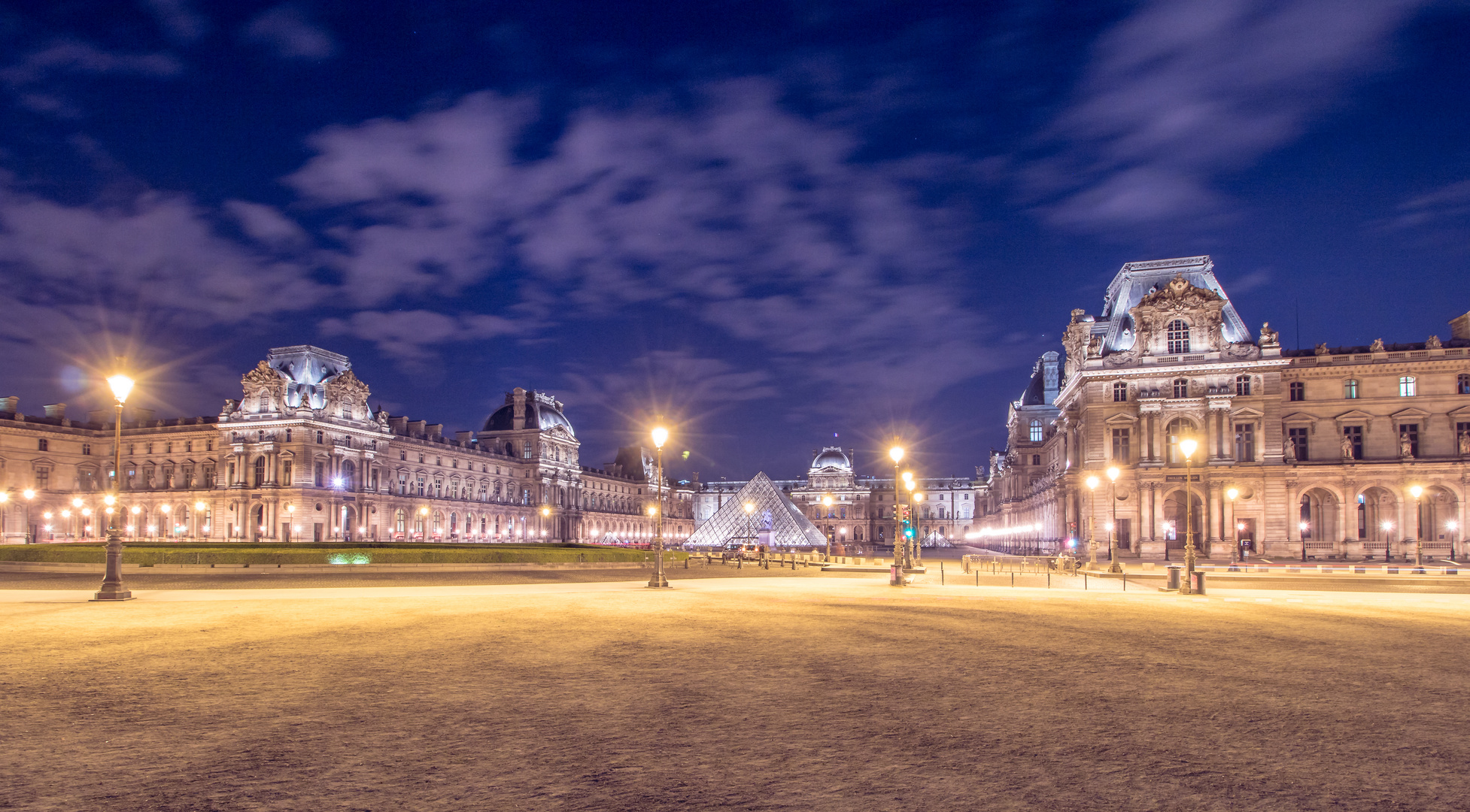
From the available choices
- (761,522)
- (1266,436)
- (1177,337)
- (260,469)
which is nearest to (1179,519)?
(1266,436)

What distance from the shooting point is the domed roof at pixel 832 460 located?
161250 millimetres

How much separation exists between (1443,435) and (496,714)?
6551cm

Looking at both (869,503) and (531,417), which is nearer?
(531,417)

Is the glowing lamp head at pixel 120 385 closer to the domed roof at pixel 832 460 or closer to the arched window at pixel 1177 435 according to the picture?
the arched window at pixel 1177 435

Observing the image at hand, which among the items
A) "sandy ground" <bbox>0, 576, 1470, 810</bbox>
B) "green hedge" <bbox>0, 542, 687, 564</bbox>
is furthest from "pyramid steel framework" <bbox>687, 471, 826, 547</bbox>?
"sandy ground" <bbox>0, 576, 1470, 810</bbox>

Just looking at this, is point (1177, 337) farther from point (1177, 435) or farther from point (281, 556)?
point (281, 556)

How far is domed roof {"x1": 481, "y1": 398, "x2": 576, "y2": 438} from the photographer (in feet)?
412

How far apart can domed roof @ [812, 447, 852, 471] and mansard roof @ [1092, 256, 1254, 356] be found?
328 ft

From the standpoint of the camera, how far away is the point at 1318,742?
7.78 metres

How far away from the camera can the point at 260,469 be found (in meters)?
87.2

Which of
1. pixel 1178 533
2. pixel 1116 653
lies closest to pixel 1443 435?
pixel 1178 533

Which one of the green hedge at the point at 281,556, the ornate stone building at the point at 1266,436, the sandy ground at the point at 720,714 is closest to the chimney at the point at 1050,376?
the ornate stone building at the point at 1266,436

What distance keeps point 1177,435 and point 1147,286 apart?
10.9 m

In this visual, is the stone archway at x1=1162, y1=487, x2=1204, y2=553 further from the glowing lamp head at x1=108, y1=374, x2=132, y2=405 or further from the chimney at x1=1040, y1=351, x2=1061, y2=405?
the glowing lamp head at x1=108, y1=374, x2=132, y2=405
